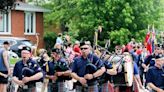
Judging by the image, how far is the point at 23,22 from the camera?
127 feet

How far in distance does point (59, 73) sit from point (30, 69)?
4.84ft

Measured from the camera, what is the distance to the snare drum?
495 inches

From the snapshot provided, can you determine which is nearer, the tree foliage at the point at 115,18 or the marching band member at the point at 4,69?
the marching band member at the point at 4,69

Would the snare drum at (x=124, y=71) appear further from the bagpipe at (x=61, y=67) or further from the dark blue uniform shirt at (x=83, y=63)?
the dark blue uniform shirt at (x=83, y=63)

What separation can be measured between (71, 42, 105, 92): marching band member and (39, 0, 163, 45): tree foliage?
2395cm

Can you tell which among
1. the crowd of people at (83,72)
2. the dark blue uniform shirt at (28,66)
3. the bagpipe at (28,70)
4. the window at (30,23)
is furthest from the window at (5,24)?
the bagpipe at (28,70)

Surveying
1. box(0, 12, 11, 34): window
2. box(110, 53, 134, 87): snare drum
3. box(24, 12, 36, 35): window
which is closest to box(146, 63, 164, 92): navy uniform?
box(110, 53, 134, 87): snare drum

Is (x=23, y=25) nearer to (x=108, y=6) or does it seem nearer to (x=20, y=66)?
(x=108, y=6)

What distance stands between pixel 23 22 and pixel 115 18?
7184 millimetres

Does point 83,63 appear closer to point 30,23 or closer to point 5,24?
point 5,24

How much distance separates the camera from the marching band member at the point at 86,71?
1052 centimetres

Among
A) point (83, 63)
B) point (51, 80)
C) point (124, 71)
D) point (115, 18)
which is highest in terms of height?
point (115, 18)

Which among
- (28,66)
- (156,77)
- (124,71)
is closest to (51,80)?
(28,66)

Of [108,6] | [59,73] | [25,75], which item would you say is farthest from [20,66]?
[108,6]
